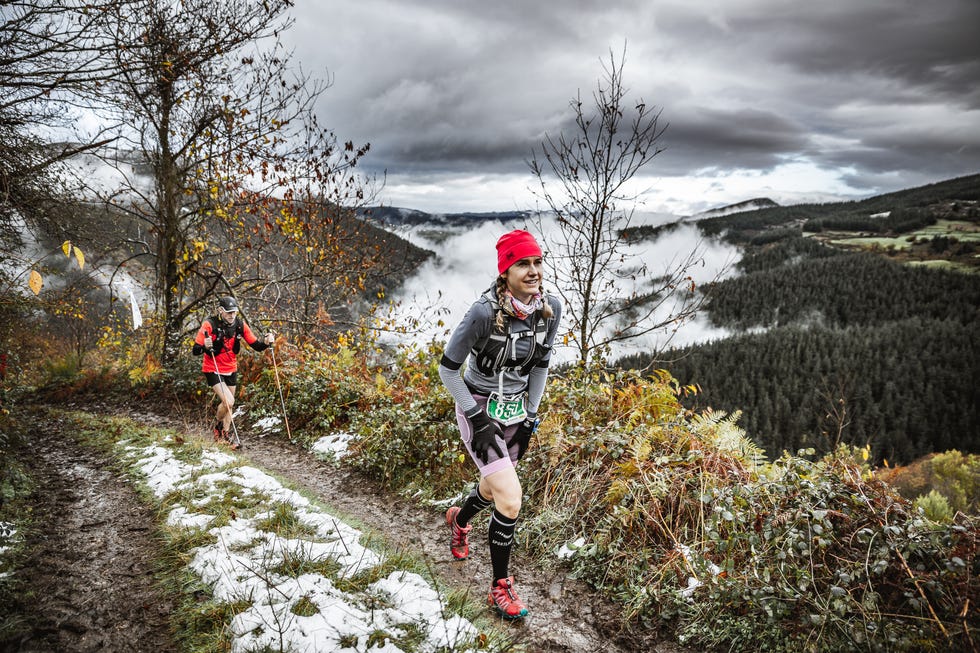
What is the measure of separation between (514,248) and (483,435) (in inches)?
57.6

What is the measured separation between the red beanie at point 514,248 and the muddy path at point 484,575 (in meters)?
2.36

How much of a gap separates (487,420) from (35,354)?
1749 centimetres

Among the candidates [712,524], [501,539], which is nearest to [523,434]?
[501,539]

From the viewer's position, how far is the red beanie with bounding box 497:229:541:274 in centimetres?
354

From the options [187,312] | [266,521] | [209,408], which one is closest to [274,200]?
[187,312]

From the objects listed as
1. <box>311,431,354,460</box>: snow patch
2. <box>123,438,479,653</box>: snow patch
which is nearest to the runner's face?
<box>123,438,479,653</box>: snow patch

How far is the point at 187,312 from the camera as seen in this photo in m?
12.5

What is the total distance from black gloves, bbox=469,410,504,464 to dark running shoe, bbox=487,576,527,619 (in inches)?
42.1

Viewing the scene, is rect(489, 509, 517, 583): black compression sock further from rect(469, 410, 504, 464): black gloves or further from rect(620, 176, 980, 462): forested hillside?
rect(620, 176, 980, 462): forested hillside

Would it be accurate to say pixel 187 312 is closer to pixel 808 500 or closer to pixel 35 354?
pixel 35 354

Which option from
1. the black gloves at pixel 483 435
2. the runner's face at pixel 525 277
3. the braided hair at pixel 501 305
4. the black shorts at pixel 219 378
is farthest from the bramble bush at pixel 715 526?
the black shorts at pixel 219 378

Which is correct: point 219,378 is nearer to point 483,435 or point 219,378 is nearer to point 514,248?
point 483,435

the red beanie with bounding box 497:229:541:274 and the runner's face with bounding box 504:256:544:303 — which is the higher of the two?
the red beanie with bounding box 497:229:541:274

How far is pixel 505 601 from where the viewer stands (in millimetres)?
3699
